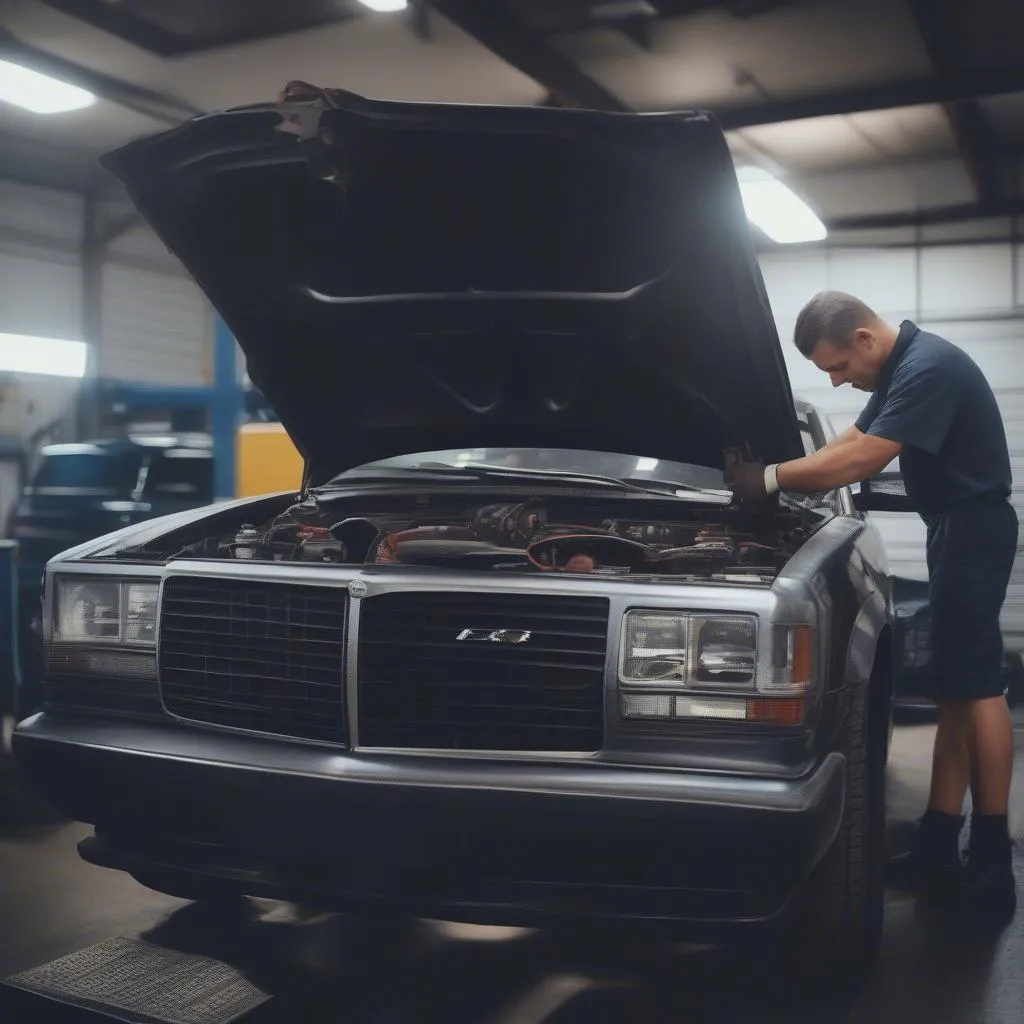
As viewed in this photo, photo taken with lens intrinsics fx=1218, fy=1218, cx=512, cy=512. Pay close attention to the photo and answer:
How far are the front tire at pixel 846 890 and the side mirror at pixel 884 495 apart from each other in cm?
110

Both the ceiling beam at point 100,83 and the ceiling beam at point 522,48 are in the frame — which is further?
the ceiling beam at point 100,83

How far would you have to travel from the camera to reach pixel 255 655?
240cm

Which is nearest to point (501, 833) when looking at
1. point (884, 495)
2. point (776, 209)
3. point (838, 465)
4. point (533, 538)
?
point (533, 538)

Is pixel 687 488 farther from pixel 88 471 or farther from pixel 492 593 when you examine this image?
pixel 88 471

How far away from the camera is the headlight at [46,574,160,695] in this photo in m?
2.54

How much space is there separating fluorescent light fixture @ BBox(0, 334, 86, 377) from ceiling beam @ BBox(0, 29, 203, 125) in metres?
4.53

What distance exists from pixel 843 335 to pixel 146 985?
229cm

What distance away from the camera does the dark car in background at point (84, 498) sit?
574cm

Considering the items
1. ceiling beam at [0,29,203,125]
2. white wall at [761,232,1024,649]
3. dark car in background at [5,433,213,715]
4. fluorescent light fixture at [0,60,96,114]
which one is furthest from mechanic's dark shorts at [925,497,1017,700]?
white wall at [761,232,1024,649]

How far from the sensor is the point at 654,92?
8.23m

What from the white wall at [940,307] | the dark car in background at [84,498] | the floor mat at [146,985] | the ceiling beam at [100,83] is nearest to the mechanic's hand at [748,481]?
the floor mat at [146,985]

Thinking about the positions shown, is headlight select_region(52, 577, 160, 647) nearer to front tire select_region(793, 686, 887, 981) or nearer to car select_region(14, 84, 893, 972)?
car select_region(14, 84, 893, 972)

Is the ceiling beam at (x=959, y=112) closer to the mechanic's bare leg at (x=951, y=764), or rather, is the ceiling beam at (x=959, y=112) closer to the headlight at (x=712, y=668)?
the mechanic's bare leg at (x=951, y=764)

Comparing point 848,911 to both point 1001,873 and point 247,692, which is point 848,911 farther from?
point 247,692
